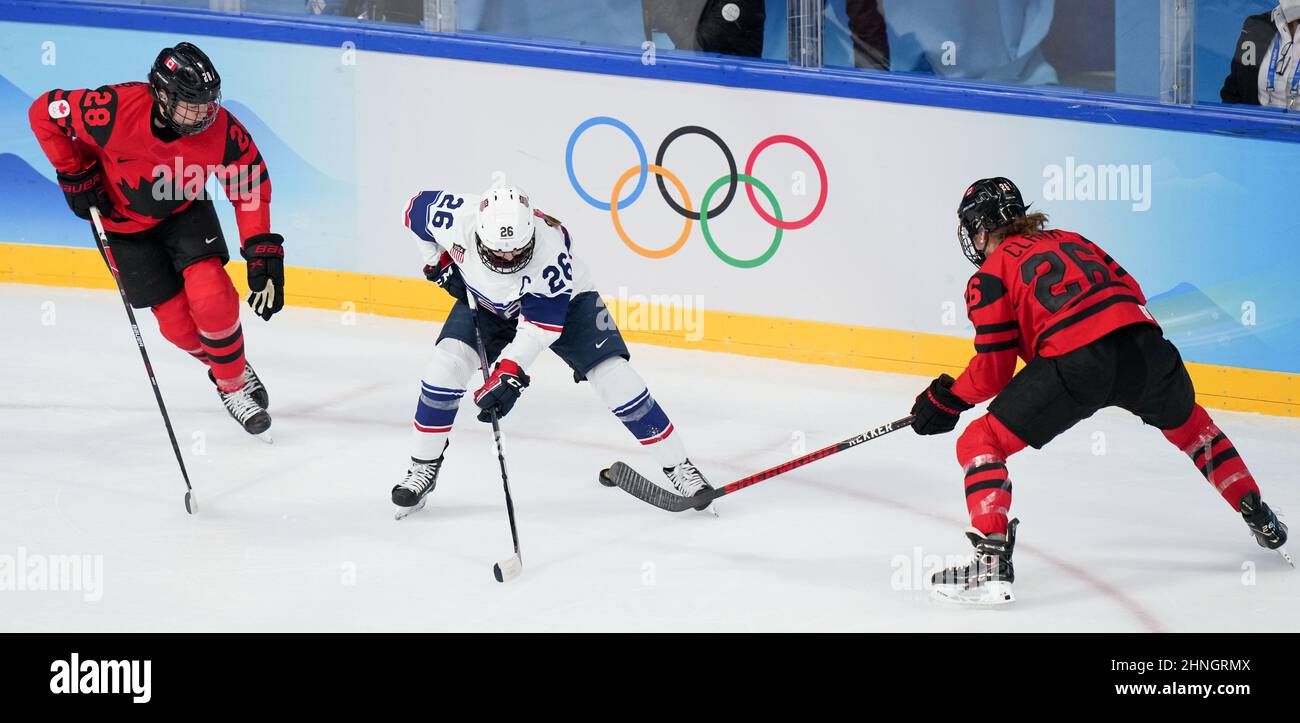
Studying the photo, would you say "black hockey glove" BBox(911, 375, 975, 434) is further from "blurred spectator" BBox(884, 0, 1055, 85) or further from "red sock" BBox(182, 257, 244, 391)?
"red sock" BBox(182, 257, 244, 391)

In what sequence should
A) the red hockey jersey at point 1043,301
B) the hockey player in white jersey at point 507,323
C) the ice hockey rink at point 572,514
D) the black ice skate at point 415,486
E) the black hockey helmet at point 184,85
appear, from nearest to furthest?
the red hockey jersey at point 1043,301 → the ice hockey rink at point 572,514 → the hockey player in white jersey at point 507,323 → the black ice skate at point 415,486 → the black hockey helmet at point 184,85

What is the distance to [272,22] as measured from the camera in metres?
7.57

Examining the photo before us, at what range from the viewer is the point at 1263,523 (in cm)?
463

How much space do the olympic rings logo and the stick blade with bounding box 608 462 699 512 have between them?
69.8 inches

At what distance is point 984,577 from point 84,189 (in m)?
3.27

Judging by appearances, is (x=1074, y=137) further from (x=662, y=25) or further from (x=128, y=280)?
(x=128, y=280)

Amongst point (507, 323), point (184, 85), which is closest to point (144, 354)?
point (184, 85)

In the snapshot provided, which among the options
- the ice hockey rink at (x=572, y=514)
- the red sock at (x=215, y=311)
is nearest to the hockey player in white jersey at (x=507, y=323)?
the ice hockey rink at (x=572, y=514)

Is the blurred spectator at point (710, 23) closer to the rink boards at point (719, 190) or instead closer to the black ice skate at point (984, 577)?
the rink boards at point (719, 190)

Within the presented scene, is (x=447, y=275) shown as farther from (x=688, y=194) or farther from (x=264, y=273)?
(x=688, y=194)

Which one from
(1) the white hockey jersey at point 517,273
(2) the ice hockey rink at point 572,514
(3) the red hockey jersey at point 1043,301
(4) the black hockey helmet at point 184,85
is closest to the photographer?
(3) the red hockey jersey at point 1043,301

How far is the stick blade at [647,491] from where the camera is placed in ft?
17.1

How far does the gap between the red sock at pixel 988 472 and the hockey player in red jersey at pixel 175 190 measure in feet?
8.33

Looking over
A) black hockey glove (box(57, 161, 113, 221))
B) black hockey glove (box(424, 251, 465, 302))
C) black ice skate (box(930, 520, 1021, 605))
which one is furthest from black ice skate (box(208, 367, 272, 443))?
black ice skate (box(930, 520, 1021, 605))
